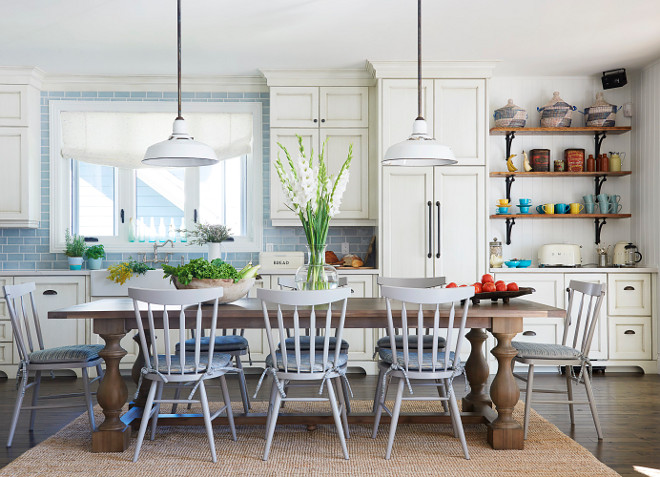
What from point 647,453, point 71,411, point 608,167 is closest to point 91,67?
point 71,411

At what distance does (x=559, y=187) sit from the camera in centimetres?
569

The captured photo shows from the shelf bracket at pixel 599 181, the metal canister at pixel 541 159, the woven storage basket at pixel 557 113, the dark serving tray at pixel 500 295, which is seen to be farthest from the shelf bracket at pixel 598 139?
the dark serving tray at pixel 500 295

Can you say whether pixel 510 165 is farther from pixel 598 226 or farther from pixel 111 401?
pixel 111 401

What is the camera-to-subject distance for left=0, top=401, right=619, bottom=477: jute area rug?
2.90 meters

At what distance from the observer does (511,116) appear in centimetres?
543

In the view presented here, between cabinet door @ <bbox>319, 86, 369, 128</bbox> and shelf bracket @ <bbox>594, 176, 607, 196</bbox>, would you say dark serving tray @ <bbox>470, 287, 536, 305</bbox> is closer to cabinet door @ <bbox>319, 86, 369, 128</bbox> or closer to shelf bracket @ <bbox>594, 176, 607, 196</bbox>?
cabinet door @ <bbox>319, 86, 369, 128</bbox>

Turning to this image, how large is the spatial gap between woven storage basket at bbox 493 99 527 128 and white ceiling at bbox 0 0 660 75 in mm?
353

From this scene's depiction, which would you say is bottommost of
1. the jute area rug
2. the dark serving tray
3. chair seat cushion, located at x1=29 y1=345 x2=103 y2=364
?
the jute area rug

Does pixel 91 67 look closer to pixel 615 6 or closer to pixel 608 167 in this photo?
pixel 615 6

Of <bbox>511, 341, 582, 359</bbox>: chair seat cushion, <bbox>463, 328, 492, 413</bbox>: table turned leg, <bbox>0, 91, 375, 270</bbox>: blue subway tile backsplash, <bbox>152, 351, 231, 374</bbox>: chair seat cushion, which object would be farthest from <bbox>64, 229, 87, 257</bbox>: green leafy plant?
<bbox>511, 341, 582, 359</bbox>: chair seat cushion

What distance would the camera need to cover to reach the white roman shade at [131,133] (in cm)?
560

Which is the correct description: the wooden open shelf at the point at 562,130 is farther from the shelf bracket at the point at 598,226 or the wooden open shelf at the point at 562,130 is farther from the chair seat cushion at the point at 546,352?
the chair seat cushion at the point at 546,352

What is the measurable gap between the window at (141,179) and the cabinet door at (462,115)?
1.70 metres

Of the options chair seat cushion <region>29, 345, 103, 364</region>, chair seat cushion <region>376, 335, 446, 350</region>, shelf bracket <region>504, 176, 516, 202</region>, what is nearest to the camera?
chair seat cushion <region>29, 345, 103, 364</region>
